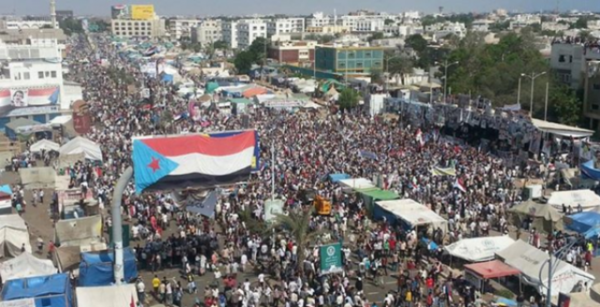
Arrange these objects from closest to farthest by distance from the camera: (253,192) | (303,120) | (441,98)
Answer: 1. (253,192)
2. (303,120)
3. (441,98)

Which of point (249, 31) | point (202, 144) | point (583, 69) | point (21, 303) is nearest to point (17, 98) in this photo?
point (202, 144)

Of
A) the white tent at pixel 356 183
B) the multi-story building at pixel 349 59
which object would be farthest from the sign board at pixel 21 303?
the multi-story building at pixel 349 59

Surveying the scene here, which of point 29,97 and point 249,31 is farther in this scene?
point 249,31

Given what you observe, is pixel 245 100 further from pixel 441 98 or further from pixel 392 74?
pixel 392 74

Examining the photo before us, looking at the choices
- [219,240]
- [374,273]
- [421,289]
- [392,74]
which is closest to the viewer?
[421,289]

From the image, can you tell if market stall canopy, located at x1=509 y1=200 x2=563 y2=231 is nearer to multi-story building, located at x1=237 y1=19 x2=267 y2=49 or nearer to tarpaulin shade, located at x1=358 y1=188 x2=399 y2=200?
tarpaulin shade, located at x1=358 y1=188 x2=399 y2=200

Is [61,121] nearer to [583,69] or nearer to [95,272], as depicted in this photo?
[95,272]

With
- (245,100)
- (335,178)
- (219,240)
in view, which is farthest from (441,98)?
(219,240)
